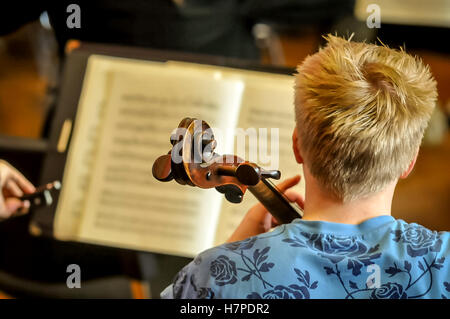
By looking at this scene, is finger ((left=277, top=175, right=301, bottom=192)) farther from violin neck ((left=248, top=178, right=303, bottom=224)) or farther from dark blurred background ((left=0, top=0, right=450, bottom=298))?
dark blurred background ((left=0, top=0, right=450, bottom=298))

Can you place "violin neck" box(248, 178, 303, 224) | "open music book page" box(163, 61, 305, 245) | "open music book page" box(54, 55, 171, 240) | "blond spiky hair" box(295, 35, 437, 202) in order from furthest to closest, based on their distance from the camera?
"open music book page" box(54, 55, 171, 240), "open music book page" box(163, 61, 305, 245), "violin neck" box(248, 178, 303, 224), "blond spiky hair" box(295, 35, 437, 202)

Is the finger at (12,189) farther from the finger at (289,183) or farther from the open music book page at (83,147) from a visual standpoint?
the finger at (289,183)

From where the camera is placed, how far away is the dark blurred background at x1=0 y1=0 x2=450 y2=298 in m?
1.24

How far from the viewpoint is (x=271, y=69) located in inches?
41.8

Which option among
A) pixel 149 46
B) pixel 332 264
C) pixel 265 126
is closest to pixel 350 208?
pixel 332 264

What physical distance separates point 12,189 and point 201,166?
63cm

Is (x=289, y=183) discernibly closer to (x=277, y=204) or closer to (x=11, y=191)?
(x=277, y=204)

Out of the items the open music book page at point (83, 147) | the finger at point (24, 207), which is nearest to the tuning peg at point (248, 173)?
the open music book page at point (83, 147)

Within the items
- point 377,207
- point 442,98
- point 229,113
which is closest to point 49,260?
point 229,113

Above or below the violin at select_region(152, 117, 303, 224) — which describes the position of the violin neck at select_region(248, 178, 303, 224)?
below

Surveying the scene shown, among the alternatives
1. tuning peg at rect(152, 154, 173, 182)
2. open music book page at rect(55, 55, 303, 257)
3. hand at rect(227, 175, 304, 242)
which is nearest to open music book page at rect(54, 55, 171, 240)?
open music book page at rect(55, 55, 303, 257)

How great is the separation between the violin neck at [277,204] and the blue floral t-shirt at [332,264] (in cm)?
11

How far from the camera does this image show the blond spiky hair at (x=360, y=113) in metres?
0.64
